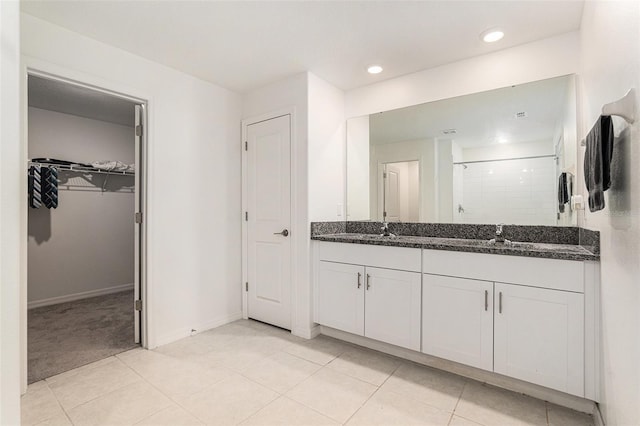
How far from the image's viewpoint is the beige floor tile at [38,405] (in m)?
1.77

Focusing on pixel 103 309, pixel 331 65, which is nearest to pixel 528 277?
pixel 331 65

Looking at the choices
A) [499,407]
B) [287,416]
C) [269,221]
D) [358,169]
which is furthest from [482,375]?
[269,221]

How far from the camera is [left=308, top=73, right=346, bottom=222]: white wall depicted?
2.96m

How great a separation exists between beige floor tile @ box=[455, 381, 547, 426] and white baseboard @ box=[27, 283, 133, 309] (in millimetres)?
4646

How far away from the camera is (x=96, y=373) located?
2258 millimetres

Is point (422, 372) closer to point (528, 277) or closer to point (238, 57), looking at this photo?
point (528, 277)

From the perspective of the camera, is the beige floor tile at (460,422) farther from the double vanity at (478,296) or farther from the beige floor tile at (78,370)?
the beige floor tile at (78,370)

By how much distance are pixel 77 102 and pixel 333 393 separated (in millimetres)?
4191

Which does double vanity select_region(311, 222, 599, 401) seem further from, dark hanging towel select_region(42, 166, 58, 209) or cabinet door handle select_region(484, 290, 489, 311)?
dark hanging towel select_region(42, 166, 58, 209)

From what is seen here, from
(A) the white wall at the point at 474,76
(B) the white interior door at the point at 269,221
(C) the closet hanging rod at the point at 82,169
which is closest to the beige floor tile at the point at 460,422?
(B) the white interior door at the point at 269,221

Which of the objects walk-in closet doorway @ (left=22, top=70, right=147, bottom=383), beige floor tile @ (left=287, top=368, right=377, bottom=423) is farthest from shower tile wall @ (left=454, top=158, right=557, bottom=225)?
walk-in closet doorway @ (left=22, top=70, right=147, bottom=383)

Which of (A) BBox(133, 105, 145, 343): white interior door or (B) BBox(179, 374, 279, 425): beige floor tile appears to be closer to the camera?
(B) BBox(179, 374, 279, 425): beige floor tile

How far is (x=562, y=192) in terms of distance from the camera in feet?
7.47

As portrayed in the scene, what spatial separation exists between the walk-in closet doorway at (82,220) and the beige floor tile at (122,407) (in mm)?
764
